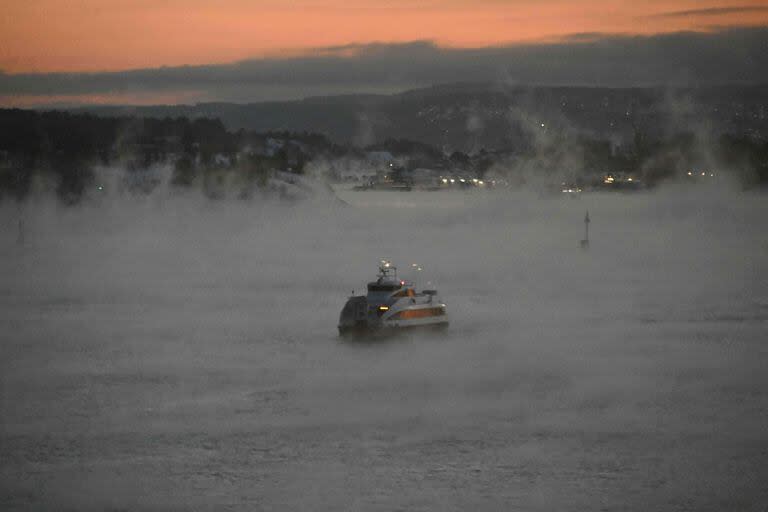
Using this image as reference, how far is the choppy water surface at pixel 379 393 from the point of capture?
1655 cm

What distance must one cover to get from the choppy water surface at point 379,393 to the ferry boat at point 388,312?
0.58 metres

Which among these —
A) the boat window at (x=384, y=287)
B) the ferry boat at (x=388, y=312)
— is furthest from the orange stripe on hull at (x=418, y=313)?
the boat window at (x=384, y=287)

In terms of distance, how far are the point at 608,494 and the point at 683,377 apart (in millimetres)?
8075

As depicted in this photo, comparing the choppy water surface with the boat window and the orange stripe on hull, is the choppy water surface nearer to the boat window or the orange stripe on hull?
the orange stripe on hull

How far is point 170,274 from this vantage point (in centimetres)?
4828

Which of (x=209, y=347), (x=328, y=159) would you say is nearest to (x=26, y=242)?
(x=209, y=347)

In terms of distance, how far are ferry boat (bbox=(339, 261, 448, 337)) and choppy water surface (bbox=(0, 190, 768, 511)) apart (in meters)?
0.58

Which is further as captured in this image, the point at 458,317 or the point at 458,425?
the point at 458,317

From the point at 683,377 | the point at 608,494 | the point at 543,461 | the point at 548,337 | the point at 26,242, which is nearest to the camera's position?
the point at 608,494

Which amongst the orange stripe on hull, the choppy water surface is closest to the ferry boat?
the orange stripe on hull

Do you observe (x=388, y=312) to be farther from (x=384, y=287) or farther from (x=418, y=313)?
(x=384, y=287)

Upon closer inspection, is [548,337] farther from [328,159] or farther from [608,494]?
[328,159]

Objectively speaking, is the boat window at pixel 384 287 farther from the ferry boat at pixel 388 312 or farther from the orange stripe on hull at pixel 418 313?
the orange stripe on hull at pixel 418 313

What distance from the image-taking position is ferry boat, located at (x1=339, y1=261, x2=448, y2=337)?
28391mm
